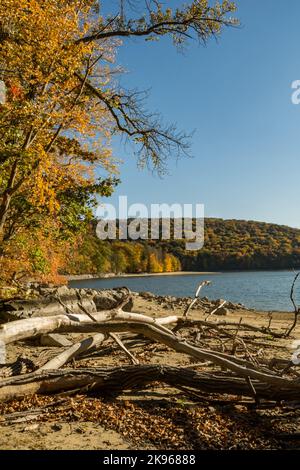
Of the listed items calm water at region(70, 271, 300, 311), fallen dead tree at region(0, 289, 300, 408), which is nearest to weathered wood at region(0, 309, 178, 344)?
fallen dead tree at region(0, 289, 300, 408)

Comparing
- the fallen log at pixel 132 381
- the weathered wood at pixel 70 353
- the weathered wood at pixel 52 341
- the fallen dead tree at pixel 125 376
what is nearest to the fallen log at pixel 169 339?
the fallen dead tree at pixel 125 376

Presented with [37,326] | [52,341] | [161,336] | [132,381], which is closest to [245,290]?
[52,341]

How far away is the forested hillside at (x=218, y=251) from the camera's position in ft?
347

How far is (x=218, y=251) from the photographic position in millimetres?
114250

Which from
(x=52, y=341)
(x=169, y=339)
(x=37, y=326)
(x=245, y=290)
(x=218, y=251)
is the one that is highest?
(x=218, y=251)

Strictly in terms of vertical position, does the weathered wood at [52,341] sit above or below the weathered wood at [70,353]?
below

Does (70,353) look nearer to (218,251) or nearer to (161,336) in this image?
(161,336)

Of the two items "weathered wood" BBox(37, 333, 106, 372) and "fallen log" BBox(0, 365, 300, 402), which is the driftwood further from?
"weathered wood" BBox(37, 333, 106, 372)

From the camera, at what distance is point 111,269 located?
111625 mm

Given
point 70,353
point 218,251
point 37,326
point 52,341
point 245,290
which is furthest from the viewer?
point 218,251

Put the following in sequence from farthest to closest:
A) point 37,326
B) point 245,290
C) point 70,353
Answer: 1. point 245,290
2. point 70,353
3. point 37,326

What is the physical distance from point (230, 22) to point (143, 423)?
10.8 meters

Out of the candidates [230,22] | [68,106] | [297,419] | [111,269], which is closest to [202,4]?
[230,22]

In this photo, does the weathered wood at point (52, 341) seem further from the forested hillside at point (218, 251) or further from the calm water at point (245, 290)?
the forested hillside at point (218, 251)
